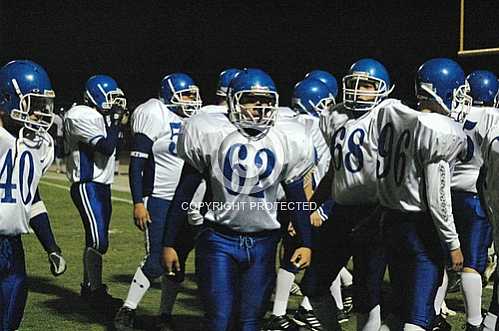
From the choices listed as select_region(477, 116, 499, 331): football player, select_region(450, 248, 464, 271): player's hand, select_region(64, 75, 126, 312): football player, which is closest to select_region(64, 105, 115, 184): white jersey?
select_region(64, 75, 126, 312): football player

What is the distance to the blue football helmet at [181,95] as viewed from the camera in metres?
6.29

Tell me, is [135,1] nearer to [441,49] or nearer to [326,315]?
[441,49]

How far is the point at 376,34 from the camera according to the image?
1983 centimetres

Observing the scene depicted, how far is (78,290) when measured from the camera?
7.47 meters

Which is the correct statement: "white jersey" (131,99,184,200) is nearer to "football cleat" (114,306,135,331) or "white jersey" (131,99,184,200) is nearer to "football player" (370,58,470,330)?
"football cleat" (114,306,135,331)

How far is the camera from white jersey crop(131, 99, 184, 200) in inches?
245

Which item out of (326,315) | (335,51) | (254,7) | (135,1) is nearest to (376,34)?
(335,51)

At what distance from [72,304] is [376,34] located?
13979mm

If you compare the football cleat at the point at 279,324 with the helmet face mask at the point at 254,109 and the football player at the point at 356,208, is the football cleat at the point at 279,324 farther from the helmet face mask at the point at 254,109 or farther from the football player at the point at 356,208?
the helmet face mask at the point at 254,109

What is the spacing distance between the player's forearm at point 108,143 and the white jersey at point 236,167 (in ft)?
7.80

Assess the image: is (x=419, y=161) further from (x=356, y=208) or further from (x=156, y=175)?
(x=156, y=175)

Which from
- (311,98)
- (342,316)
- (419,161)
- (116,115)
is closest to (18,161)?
(419,161)

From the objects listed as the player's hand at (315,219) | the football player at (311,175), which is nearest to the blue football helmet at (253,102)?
the player's hand at (315,219)

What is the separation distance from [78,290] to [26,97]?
11.4 feet
